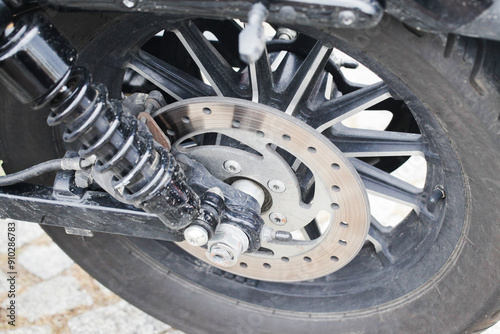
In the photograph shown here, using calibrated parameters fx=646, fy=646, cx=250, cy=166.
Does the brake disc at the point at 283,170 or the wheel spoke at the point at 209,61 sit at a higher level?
the wheel spoke at the point at 209,61

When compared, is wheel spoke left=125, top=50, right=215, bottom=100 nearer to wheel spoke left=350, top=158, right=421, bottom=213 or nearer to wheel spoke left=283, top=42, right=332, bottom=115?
wheel spoke left=283, top=42, right=332, bottom=115

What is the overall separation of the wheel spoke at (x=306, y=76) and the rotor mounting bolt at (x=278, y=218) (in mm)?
235

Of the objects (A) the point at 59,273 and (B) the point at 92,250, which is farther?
→ (A) the point at 59,273

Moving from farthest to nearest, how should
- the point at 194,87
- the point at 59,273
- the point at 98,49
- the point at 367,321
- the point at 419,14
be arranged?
1. the point at 59,273
2. the point at 367,321
3. the point at 194,87
4. the point at 98,49
5. the point at 419,14

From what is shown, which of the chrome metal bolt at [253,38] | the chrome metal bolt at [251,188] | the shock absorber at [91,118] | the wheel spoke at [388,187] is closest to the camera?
the chrome metal bolt at [253,38]

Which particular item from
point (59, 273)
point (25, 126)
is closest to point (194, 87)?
point (25, 126)

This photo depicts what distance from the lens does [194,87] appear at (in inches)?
55.3

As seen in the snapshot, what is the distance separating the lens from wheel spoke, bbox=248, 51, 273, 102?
130 centimetres

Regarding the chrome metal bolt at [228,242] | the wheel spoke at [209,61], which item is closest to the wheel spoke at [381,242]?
the chrome metal bolt at [228,242]

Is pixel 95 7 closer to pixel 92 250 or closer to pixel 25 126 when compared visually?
pixel 25 126

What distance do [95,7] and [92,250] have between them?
0.78m

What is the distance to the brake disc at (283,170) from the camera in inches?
48.9

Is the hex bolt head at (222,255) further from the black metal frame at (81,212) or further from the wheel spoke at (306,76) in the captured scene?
the wheel spoke at (306,76)

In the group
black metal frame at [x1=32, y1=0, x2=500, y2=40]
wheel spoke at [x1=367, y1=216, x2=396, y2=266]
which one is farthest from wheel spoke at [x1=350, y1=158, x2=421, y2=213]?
black metal frame at [x1=32, y1=0, x2=500, y2=40]
